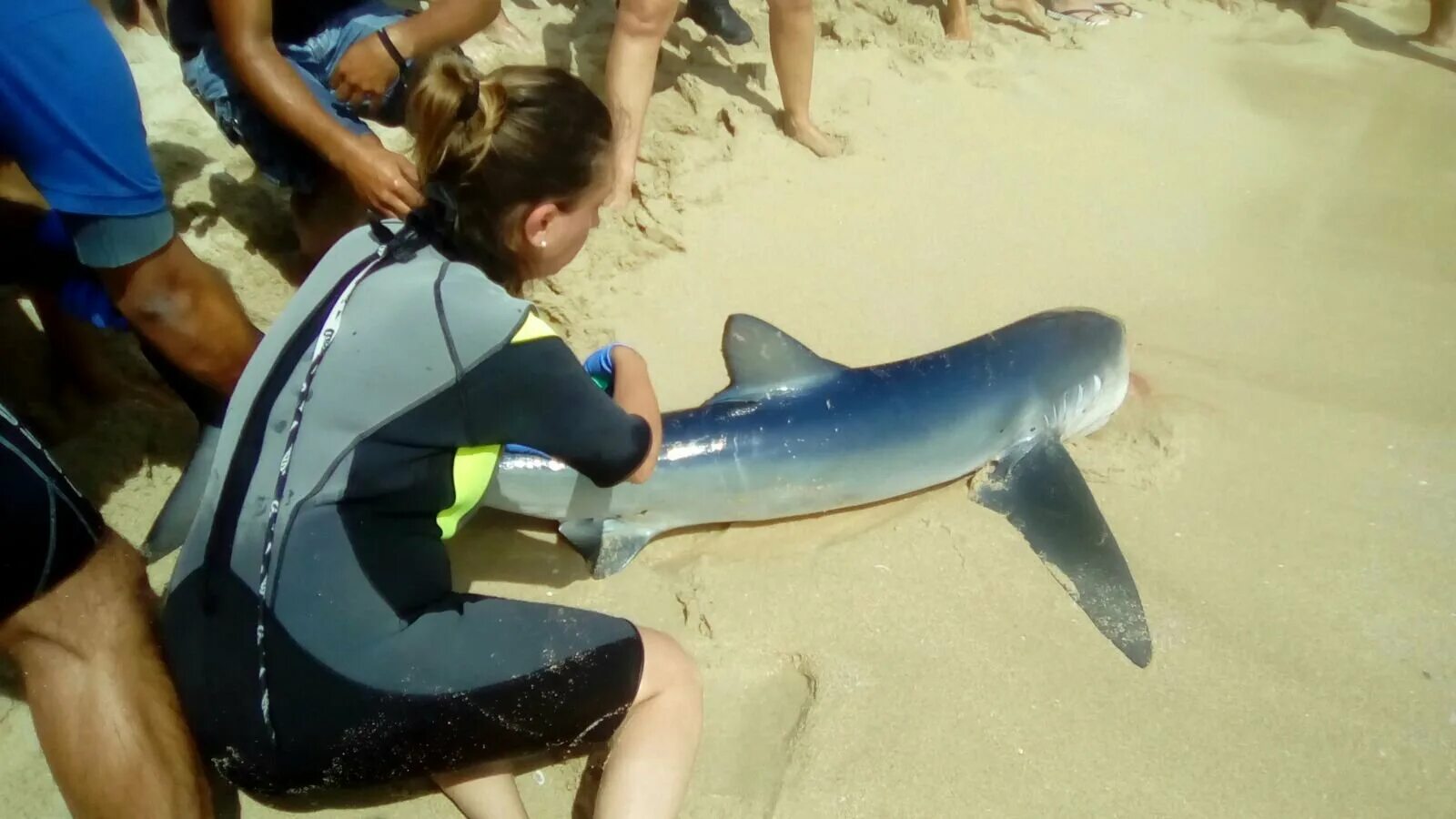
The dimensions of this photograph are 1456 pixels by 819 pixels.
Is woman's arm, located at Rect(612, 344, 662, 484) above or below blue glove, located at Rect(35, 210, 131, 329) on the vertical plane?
above

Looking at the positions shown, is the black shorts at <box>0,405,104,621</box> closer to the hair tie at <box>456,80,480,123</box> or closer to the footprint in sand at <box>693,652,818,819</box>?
the hair tie at <box>456,80,480,123</box>

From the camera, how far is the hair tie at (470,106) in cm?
131

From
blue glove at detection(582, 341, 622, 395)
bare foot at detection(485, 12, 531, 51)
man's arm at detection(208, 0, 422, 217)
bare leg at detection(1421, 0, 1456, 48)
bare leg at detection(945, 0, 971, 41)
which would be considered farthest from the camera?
bare leg at detection(1421, 0, 1456, 48)

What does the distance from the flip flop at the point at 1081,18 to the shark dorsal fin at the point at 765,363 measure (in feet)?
10.3

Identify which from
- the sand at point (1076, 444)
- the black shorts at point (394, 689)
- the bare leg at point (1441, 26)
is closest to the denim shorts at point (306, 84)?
the sand at point (1076, 444)

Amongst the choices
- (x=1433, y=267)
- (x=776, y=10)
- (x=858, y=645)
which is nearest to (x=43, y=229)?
(x=858, y=645)

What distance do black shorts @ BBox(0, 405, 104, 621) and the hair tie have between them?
840 mm

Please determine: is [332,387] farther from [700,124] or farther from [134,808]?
[700,124]

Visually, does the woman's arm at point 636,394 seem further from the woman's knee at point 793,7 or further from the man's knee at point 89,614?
the woman's knee at point 793,7

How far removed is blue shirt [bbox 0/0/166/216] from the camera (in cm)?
144

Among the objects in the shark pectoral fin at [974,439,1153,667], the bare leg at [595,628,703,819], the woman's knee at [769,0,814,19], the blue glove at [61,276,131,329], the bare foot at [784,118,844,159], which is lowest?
the shark pectoral fin at [974,439,1153,667]

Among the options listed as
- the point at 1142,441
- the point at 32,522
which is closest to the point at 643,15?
the point at 1142,441

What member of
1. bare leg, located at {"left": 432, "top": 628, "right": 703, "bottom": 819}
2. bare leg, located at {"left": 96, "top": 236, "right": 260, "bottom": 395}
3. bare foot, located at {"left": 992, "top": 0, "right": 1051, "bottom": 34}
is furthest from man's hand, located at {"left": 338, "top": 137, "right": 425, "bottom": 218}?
bare foot, located at {"left": 992, "top": 0, "right": 1051, "bottom": 34}

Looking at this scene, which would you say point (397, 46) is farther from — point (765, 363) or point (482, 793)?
point (482, 793)
